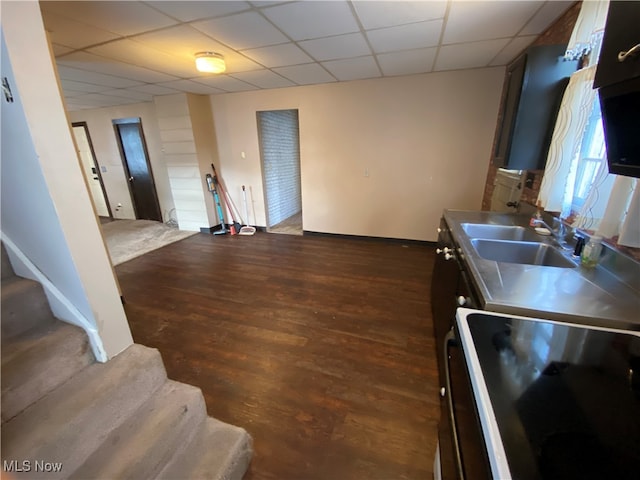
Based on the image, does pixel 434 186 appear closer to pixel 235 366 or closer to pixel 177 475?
pixel 235 366

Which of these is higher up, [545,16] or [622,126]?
[545,16]

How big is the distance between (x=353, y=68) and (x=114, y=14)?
2.38m

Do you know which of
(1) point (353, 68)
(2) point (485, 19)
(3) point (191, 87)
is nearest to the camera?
(2) point (485, 19)

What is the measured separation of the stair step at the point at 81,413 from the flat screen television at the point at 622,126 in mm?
1939

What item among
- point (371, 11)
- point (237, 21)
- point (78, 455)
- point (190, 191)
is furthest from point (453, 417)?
point (190, 191)

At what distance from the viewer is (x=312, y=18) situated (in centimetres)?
198

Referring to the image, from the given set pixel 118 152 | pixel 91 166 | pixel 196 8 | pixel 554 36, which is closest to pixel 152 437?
pixel 196 8

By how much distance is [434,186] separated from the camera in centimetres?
383

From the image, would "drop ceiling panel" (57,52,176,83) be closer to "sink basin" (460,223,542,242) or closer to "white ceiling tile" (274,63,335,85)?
"white ceiling tile" (274,63,335,85)

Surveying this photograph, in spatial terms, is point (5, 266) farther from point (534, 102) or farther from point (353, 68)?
point (353, 68)

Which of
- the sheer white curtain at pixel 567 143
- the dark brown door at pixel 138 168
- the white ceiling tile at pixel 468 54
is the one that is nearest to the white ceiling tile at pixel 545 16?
the white ceiling tile at pixel 468 54

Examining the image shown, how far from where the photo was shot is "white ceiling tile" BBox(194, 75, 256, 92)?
3.56 meters

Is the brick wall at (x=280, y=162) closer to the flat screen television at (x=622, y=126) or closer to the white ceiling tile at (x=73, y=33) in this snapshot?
the white ceiling tile at (x=73, y=33)

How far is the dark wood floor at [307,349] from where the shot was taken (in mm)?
1379
